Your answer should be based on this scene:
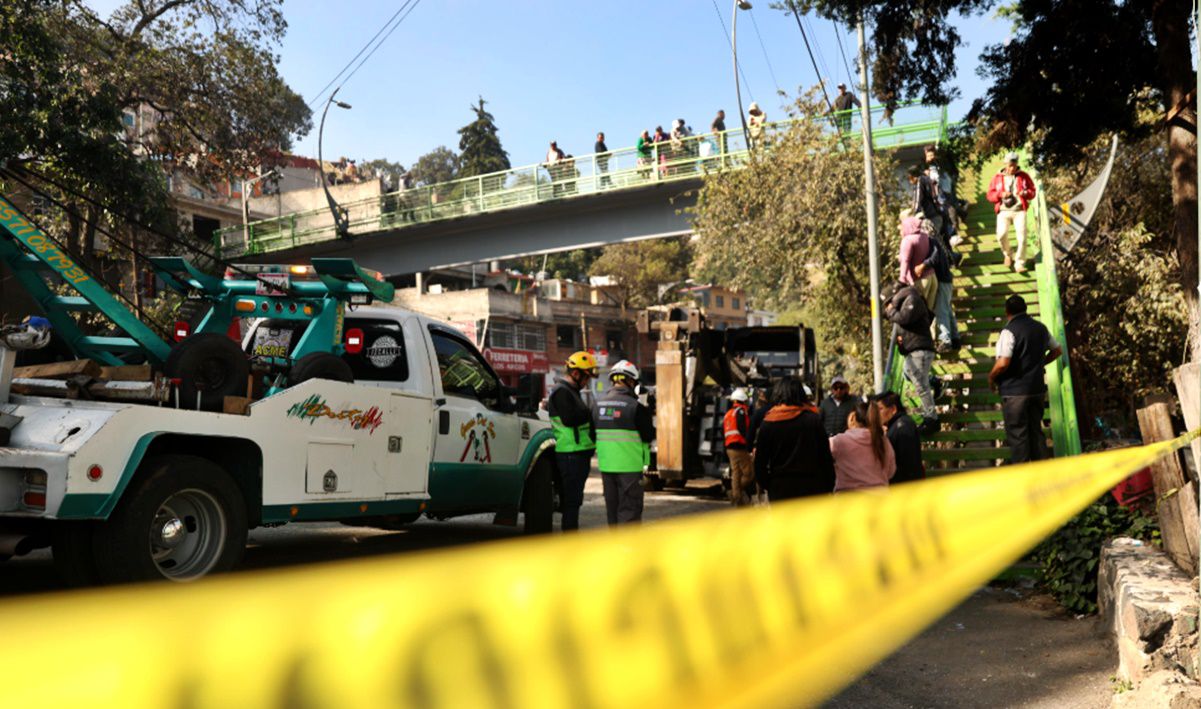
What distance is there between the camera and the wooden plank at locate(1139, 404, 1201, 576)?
4750mm

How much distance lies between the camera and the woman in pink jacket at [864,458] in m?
6.60

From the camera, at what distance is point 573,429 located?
8.17 metres

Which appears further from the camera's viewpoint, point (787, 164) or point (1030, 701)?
point (787, 164)

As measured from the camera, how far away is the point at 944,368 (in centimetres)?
1127

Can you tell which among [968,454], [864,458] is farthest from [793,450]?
[968,454]

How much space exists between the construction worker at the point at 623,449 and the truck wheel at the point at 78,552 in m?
3.84

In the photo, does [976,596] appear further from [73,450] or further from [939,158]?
[939,158]

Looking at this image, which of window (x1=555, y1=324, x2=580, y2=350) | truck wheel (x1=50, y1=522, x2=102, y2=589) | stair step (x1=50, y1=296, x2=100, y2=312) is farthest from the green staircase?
window (x1=555, y1=324, x2=580, y2=350)

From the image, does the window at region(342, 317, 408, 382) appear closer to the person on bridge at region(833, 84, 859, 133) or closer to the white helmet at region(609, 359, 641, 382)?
the white helmet at region(609, 359, 641, 382)

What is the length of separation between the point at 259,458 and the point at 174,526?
67cm

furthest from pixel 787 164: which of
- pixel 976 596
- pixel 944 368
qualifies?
pixel 976 596

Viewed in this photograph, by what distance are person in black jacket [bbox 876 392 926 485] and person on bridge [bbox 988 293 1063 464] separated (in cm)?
150

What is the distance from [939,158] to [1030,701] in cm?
946

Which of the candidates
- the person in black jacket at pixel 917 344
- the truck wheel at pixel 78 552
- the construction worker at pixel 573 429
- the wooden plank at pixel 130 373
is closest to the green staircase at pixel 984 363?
the person in black jacket at pixel 917 344
